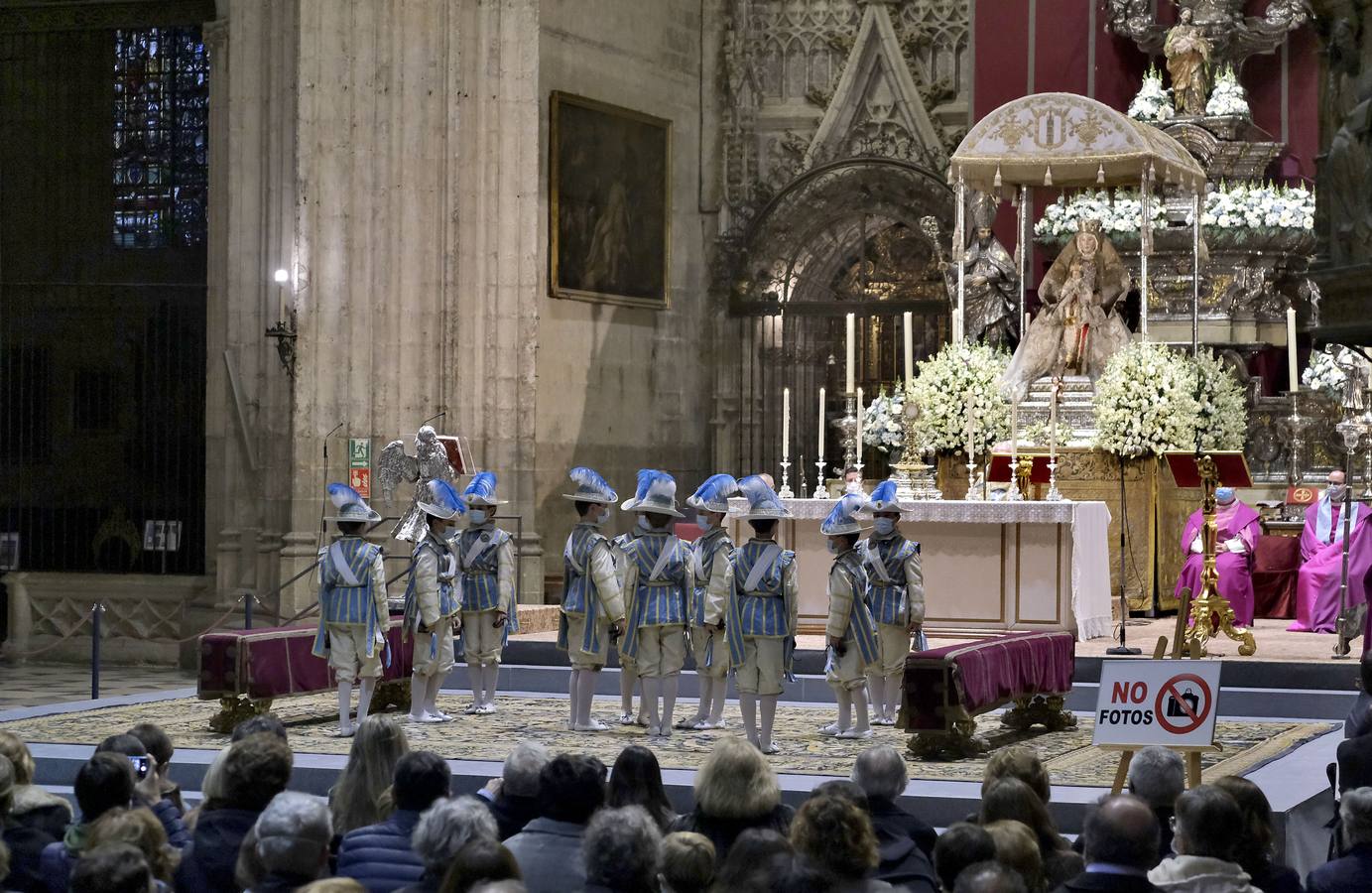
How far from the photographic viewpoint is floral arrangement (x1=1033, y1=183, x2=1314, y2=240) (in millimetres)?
17688

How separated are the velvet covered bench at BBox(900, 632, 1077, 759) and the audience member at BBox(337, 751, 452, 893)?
5.18 metres

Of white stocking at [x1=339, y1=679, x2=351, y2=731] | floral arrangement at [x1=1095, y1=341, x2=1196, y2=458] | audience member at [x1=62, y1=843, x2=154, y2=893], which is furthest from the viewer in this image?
floral arrangement at [x1=1095, y1=341, x2=1196, y2=458]

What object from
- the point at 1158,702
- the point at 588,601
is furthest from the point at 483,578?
the point at 1158,702

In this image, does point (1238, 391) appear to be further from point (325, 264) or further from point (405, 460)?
point (325, 264)

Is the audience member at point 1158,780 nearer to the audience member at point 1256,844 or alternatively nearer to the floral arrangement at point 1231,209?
the audience member at point 1256,844

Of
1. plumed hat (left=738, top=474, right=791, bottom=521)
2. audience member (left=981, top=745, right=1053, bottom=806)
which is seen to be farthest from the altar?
audience member (left=981, top=745, right=1053, bottom=806)

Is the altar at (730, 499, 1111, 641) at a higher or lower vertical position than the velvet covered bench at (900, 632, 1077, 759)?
higher

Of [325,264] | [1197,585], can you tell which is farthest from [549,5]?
[1197,585]

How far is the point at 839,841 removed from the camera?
558 cm

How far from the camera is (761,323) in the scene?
22031mm

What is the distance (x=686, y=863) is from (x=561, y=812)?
77 cm

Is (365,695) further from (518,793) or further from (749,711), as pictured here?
(518,793)

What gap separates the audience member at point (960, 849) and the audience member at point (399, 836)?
1.51 metres

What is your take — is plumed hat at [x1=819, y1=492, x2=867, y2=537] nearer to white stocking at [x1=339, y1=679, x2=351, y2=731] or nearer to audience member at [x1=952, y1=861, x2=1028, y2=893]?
white stocking at [x1=339, y1=679, x2=351, y2=731]
